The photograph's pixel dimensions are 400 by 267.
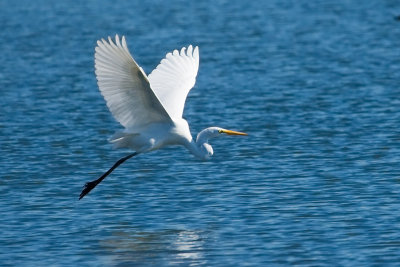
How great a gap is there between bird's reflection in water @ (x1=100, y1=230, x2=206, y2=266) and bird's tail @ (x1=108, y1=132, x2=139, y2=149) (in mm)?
1092

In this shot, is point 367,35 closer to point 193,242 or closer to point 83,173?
point 83,173

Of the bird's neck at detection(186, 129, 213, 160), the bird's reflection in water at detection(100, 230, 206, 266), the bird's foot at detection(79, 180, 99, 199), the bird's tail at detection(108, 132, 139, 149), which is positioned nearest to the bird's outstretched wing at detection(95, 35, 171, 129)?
the bird's tail at detection(108, 132, 139, 149)

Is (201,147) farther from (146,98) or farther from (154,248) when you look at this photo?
(154,248)

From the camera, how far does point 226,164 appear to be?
35.5ft

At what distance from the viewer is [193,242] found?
319 inches

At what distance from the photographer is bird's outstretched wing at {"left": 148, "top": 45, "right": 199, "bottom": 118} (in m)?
10.0

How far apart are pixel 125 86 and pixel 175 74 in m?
1.62

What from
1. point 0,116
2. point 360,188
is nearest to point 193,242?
point 360,188

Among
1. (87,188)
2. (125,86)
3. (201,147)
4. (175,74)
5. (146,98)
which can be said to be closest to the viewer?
(125,86)

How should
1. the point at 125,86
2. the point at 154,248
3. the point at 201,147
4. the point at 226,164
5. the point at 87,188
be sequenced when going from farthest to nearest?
the point at 226,164, the point at 87,188, the point at 201,147, the point at 125,86, the point at 154,248

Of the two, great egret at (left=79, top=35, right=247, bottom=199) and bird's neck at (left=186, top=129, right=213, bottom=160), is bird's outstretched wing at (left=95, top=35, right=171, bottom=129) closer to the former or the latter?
great egret at (left=79, top=35, right=247, bottom=199)

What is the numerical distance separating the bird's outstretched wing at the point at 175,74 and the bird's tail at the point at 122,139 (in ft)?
2.57

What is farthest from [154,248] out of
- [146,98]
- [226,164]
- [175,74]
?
[226,164]

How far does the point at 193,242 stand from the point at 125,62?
1.51 meters
